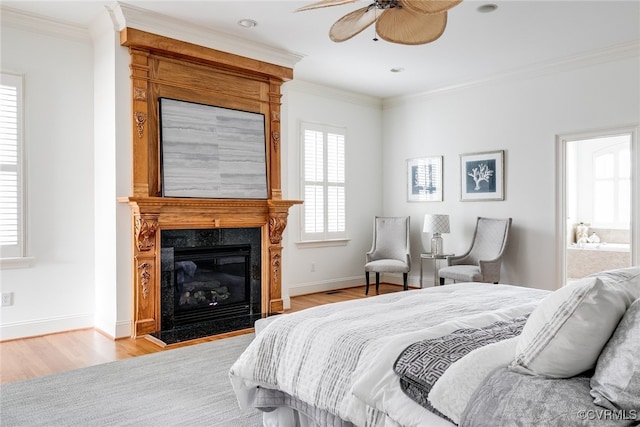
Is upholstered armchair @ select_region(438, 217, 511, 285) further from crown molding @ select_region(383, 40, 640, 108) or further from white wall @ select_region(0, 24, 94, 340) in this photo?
white wall @ select_region(0, 24, 94, 340)

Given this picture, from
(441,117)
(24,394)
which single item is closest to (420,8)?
(24,394)

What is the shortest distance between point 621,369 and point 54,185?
446 centimetres

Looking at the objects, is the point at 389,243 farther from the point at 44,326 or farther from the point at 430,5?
the point at 430,5

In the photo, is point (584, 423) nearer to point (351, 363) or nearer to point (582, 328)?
point (582, 328)

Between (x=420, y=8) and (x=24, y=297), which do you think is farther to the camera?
(x=24, y=297)

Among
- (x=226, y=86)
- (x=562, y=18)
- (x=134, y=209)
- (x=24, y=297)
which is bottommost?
(x=24, y=297)

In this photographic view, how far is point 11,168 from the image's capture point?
400 centimetres

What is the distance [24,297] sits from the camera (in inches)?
160

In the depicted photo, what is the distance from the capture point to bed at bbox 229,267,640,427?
1.25m

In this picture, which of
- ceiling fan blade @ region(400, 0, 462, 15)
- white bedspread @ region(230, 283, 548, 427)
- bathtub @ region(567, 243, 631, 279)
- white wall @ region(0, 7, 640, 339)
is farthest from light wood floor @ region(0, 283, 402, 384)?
bathtub @ region(567, 243, 631, 279)

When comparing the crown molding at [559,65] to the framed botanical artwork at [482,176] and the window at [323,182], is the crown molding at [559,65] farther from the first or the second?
the window at [323,182]

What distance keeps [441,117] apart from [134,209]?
428 cm

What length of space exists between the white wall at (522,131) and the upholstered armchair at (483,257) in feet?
0.73

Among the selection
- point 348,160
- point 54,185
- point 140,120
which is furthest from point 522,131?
point 54,185
